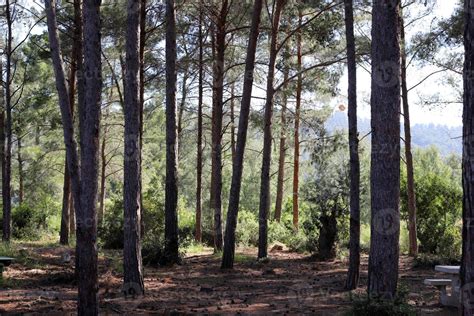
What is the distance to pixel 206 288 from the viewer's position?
32.9 ft

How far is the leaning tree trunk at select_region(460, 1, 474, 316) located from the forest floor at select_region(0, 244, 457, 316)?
3725 mm

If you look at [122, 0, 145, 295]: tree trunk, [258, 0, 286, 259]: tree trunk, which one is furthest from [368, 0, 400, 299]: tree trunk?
[258, 0, 286, 259]: tree trunk

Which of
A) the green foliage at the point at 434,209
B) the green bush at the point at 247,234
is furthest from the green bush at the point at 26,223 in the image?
the green foliage at the point at 434,209

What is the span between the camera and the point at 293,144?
2406 centimetres

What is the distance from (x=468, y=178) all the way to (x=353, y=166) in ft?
17.9

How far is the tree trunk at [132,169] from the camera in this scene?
8523 millimetres

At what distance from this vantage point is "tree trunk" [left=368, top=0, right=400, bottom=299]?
668 centimetres

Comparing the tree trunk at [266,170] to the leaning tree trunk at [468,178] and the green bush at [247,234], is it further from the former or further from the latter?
the leaning tree trunk at [468,178]

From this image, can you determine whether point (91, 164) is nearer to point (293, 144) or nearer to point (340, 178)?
point (340, 178)

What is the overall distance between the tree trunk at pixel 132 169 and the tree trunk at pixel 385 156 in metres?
3.79

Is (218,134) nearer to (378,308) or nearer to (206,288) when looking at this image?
(206,288)

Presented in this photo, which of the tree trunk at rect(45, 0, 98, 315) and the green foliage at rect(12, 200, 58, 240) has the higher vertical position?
the tree trunk at rect(45, 0, 98, 315)

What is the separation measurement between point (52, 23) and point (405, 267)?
10.8m

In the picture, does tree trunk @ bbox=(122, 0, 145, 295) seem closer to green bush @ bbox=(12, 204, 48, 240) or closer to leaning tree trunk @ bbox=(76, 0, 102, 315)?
leaning tree trunk @ bbox=(76, 0, 102, 315)
